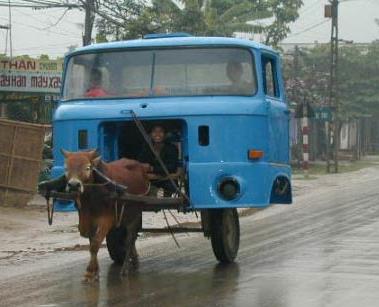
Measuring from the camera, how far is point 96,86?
430 inches

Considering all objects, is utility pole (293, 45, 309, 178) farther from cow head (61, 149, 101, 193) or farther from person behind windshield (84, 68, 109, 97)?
cow head (61, 149, 101, 193)

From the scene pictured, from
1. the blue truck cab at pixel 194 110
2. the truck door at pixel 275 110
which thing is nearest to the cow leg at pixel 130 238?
the blue truck cab at pixel 194 110

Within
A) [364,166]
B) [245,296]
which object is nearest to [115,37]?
[364,166]

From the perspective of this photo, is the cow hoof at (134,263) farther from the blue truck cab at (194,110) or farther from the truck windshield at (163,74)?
the truck windshield at (163,74)

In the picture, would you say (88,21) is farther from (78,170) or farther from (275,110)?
(78,170)

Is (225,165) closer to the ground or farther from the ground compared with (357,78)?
closer to the ground

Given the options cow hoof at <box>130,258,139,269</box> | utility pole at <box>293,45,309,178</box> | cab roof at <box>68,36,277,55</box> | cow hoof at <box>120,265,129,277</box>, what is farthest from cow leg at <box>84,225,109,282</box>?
utility pole at <box>293,45,309,178</box>

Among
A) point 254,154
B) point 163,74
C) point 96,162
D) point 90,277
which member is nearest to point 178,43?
point 163,74

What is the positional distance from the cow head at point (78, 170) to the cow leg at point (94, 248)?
2.08 ft

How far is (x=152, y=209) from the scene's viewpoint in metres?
10.3

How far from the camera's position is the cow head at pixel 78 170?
8906mm

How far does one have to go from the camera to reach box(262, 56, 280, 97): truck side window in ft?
36.2

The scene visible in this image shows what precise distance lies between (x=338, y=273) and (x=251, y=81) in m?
2.49

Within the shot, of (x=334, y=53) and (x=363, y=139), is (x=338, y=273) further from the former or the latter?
(x=363, y=139)
